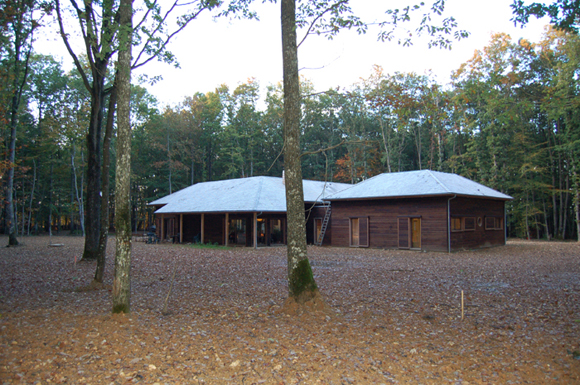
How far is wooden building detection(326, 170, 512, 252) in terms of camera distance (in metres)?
19.7

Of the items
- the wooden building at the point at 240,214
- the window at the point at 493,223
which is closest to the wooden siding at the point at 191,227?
the wooden building at the point at 240,214

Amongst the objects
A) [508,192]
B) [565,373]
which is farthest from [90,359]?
[508,192]

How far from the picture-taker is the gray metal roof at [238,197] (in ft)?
73.2

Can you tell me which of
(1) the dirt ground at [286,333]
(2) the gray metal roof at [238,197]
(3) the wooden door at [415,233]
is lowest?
(1) the dirt ground at [286,333]

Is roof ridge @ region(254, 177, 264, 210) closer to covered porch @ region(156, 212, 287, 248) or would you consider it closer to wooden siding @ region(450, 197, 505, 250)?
covered porch @ region(156, 212, 287, 248)

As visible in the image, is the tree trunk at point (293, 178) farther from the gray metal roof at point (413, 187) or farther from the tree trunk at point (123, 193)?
the gray metal roof at point (413, 187)

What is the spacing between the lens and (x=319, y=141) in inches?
1708

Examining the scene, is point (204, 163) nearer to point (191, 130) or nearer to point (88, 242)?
point (191, 130)

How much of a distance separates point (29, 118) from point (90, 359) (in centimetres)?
4218

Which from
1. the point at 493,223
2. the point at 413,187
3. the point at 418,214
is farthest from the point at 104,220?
the point at 493,223

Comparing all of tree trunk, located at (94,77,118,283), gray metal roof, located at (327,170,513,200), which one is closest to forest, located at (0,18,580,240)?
gray metal roof, located at (327,170,513,200)

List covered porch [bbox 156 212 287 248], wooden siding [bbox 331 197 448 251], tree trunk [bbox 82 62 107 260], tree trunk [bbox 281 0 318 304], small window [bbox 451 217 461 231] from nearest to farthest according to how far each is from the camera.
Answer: tree trunk [bbox 281 0 318 304]
tree trunk [bbox 82 62 107 260]
wooden siding [bbox 331 197 448 251]
small window [bbox 451 217 461 231]
covered porch [bbox 156 212 287 248]

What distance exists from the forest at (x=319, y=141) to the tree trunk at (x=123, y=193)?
11833 millimetres

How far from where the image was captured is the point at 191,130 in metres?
45.6
